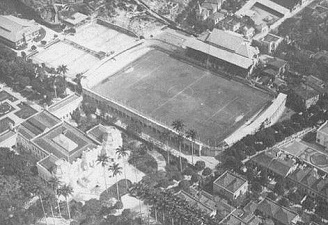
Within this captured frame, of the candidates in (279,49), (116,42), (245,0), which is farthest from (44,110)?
(245,0)

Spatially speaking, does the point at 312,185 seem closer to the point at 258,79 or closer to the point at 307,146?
the point at 307,146

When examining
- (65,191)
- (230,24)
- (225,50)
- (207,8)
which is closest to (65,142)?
(65,191)

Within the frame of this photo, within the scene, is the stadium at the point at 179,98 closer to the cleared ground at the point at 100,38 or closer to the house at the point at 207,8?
the cleared ground at the point at 100,38

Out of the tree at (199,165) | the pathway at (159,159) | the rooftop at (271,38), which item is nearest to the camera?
the tree at (199,165)

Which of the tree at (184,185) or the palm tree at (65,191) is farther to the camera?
the tree at (184,185)

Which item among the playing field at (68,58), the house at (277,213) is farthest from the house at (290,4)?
the house at (277,213)

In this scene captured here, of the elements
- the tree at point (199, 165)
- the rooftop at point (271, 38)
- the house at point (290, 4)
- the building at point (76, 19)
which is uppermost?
the house at point (290, 4)
